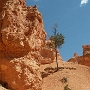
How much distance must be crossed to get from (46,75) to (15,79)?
11.8m

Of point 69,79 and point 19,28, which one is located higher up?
point 19,28

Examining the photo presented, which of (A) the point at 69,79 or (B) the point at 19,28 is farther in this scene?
(A) the point at 69,79

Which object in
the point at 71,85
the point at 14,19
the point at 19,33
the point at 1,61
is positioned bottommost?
the point at 71,85

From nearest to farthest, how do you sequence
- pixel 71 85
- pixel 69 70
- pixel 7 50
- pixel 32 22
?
pixel 7 50 → pixel 32 22 → pixel 71 85 → pixel 69 70

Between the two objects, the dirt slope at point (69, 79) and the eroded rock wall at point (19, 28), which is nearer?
the eroded rock wall at point (19, 28)

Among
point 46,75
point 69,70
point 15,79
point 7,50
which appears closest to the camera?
point 15,79

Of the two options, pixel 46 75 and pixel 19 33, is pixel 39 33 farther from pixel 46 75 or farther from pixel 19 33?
pixel 46 75

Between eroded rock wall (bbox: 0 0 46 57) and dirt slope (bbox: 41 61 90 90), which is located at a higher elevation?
eroded rock wall (bbox: 0 0 46 57)

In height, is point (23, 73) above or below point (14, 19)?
below

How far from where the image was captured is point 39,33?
28781 mm

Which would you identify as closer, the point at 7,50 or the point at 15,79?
the point at 15,79

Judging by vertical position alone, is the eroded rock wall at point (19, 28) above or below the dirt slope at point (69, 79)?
above

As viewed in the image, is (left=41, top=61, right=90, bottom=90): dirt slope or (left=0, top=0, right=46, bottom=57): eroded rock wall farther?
(left=41, top=61, right=90, bottom=90): dirt slope

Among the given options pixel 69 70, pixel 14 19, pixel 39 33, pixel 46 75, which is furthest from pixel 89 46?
pixel 14 19
